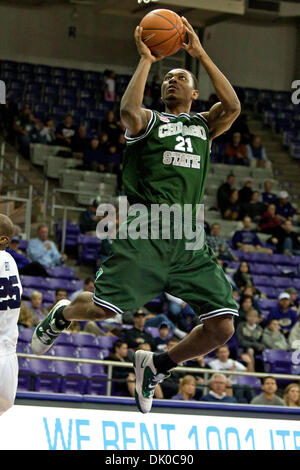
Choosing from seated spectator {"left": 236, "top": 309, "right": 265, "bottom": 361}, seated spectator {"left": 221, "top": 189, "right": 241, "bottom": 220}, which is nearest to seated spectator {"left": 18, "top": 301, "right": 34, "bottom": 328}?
seated spectator {"left": 236, "top": 309, "right": 265, "bottom": 361}

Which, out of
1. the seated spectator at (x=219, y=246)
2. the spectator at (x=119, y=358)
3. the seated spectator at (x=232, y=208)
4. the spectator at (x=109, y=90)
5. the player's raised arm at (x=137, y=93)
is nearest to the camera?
the player's raised arm at (x=137, y=93)

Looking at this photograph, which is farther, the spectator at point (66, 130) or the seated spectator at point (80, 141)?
the spectator at point (66, 130)

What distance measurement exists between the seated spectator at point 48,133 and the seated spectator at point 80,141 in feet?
1.36

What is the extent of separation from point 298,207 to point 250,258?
4.72 m

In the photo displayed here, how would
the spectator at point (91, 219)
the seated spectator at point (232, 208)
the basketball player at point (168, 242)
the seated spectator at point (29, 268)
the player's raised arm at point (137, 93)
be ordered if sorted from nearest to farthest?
1. the player's raised arm at point (137, 93)
2. the basketball player at point (168, 242)
3. the seated spectator at point (29, 268)
4. the spectator at point (91, 219)
5. the seated spectator at point (232, 208)

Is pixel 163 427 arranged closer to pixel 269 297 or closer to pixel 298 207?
pixel 269 297

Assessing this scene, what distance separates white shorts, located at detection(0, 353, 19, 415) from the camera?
5.74 metres

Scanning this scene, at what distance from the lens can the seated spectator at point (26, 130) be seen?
667 inches

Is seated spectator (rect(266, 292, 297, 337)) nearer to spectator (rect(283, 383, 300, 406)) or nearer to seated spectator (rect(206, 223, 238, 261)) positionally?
seated spectator (rect(206, 223, 238, 261))

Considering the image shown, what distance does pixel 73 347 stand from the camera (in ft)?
35.4

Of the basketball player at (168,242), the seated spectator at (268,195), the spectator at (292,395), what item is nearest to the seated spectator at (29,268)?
the spectator at (292,395)

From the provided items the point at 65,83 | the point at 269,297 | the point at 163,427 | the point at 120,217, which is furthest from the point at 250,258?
the point at 163,427

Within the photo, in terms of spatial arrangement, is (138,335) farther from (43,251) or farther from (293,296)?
(293,296)

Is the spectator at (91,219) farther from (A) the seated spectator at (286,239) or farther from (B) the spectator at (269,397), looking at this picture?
(B) the spectator at (269,397)
